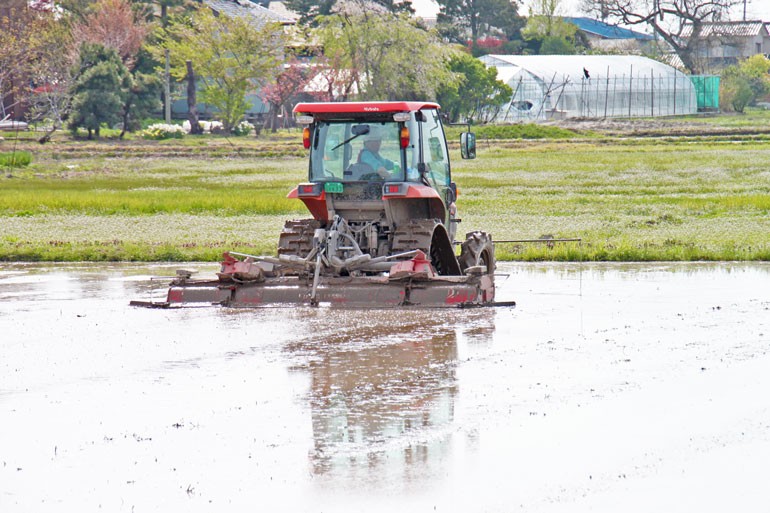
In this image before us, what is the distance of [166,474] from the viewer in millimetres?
7293

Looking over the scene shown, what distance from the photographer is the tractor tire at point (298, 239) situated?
47.4 ft

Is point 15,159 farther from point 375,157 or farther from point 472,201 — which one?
point 375,157

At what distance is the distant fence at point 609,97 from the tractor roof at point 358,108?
6442 cm

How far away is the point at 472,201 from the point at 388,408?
67.5 ft

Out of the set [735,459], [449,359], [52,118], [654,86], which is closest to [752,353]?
[449,359]

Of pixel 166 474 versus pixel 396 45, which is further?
pixel 396 45

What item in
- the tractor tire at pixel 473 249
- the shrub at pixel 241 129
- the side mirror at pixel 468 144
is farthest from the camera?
the shrub at pixel 241 129

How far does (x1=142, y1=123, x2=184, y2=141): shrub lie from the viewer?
211 feet

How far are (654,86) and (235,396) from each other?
7720 cm

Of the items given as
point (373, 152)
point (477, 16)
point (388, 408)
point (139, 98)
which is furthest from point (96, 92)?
point (388, 408)

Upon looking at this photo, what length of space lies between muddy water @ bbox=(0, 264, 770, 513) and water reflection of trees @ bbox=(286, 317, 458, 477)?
27 millimetres

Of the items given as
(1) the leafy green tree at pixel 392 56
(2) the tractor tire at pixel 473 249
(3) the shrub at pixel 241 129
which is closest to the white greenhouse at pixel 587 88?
(1) the leafy green tree at pixel 392 56

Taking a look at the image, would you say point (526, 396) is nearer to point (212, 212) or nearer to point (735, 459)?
point (735, 459)

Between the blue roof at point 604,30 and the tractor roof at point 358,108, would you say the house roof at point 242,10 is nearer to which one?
the blue roof at point 604,30
